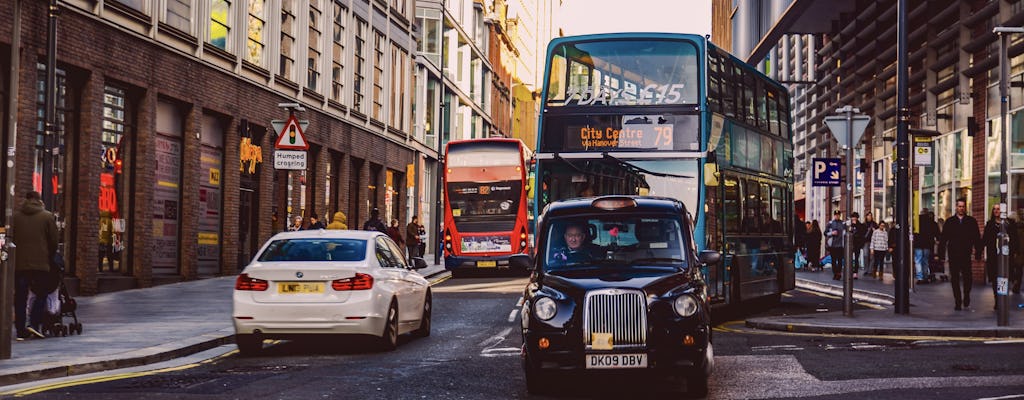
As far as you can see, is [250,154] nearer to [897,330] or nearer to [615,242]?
[897,330]

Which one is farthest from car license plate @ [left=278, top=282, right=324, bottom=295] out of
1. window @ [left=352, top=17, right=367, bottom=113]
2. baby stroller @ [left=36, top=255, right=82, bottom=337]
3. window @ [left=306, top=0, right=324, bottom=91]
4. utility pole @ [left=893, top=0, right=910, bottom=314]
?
window @ [left=352, top=17, right=367, bottom=113]

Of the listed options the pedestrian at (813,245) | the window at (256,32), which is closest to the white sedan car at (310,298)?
the window at (256,32)

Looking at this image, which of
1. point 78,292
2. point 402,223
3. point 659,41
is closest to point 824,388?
point 659,41

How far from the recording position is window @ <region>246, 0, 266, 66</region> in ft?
106

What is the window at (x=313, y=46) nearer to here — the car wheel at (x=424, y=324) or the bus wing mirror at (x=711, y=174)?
the bus wing mirror at (x=711, y=174)

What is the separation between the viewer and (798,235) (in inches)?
1715

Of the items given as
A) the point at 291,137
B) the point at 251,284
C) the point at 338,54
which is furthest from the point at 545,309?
the point at 338,54

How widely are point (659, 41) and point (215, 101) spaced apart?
14486 millimetres

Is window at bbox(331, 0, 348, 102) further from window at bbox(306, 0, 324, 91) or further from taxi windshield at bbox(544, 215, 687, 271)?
taxi windshield at bbox(544, 215, 687, 271)

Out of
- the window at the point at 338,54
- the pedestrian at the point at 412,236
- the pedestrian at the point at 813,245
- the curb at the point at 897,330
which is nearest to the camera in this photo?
the curb at the point at 897,330

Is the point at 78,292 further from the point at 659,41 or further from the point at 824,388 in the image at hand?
the point at 824,388

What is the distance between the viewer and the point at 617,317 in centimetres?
1016

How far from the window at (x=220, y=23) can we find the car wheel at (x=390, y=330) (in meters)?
16.4

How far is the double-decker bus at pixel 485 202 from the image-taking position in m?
34.3
